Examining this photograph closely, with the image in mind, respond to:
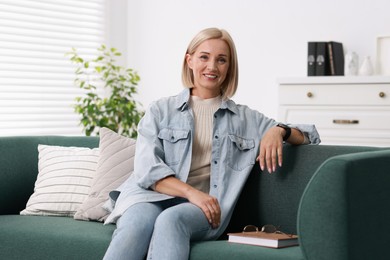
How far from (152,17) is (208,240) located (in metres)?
3.46

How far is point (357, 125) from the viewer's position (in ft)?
15.1

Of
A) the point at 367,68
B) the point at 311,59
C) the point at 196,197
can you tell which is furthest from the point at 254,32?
the point at 196,197

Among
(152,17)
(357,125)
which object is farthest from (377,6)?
(152,17)

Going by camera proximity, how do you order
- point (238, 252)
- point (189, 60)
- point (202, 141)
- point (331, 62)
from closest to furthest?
point (238, 252)
point (202, 141)
point (189, 60)
point (331, 62)

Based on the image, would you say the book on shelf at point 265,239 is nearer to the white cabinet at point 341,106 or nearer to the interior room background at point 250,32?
the white cabinet at point 341,106

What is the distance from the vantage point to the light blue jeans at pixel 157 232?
2.60m

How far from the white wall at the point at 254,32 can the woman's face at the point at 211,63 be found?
216 cm

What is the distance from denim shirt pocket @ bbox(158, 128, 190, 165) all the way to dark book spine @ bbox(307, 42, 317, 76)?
204 centimetres

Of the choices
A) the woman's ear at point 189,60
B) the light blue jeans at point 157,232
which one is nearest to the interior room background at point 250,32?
the woman's ear at point 189,60

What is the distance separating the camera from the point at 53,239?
3.02 metres

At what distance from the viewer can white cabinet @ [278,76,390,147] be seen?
14.8ft

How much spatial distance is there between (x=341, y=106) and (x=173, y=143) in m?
1.89

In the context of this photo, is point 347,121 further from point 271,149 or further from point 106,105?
point 271,149

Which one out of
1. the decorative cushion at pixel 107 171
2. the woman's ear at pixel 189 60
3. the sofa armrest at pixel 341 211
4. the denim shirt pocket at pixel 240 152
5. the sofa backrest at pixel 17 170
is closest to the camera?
the sofa armrest at pixel 341 211
